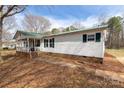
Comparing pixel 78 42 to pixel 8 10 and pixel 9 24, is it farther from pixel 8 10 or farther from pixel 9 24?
pixel 9 24

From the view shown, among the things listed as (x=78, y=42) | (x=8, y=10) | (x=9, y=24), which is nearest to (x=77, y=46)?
(x=78, y=42)

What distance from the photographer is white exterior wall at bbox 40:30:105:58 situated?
8742 mm

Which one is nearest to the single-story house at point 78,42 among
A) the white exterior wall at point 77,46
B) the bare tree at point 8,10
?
the white exterior wall at point 77,46

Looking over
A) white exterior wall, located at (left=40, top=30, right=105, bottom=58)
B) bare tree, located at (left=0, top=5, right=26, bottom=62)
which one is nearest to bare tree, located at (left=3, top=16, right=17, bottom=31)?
bare tree, located at (left=0, top=5, right=26, bottom=62)

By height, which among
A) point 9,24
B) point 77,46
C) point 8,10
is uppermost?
point 9,24

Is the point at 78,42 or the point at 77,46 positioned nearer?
the point at 78,42

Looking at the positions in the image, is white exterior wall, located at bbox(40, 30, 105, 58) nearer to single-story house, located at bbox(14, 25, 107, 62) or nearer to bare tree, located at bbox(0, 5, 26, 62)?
single-story house, located at bbox(14, 25, 107, 62)

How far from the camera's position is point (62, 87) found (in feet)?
16.9

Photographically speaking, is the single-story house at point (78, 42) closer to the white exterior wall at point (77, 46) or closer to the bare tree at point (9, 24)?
the white exterior wall at point (77, 46)

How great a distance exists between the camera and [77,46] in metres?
10.2
